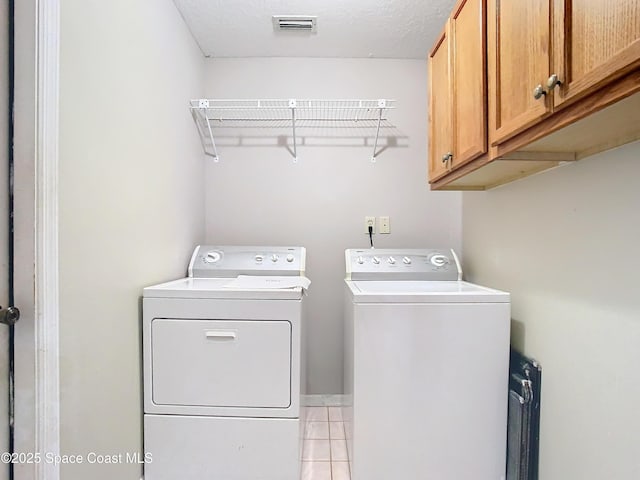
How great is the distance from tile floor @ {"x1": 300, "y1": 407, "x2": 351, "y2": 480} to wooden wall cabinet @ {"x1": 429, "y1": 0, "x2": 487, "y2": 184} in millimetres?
1527

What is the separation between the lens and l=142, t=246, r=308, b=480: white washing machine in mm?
1317

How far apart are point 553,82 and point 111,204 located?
142cm

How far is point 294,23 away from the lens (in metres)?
1.82

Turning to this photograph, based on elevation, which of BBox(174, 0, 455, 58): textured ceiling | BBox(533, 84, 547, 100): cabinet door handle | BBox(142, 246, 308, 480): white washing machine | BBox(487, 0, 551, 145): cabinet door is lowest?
BBox(142, 246, 308, 480): white washing machine

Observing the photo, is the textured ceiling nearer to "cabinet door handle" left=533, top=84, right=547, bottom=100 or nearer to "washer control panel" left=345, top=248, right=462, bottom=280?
"cabinet door handle" left=533, top=84, right=547, bottom=100

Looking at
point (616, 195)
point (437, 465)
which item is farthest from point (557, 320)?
point (437, 465)

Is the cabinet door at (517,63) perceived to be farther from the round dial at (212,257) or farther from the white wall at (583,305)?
the round dial at (212,257)

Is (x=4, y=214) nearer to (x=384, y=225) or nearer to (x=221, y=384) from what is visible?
(x=221, y=384)

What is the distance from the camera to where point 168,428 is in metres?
1.33

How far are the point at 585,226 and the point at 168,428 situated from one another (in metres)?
1.78

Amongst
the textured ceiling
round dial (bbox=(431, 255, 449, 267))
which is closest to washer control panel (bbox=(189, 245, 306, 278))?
round dial (bbox=(431, 255, 449, 267))

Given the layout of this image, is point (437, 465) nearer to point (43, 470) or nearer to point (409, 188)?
point (43, 470)

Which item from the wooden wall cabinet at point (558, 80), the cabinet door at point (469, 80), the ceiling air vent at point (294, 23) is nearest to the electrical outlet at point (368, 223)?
the cabinet door at point (469, 80)

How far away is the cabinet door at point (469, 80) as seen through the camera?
114 cm
